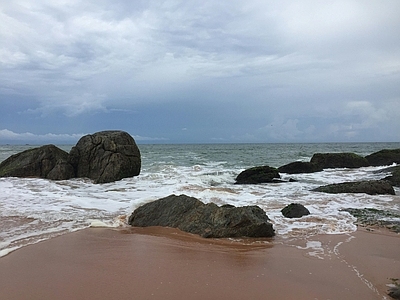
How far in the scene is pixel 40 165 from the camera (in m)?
16.1

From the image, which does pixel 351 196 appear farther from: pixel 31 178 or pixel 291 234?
pixel 31 178

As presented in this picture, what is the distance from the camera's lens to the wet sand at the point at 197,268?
400 cm

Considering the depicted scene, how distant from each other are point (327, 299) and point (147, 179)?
14142 mm

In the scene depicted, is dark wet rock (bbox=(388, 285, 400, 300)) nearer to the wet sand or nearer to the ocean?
the wet sand

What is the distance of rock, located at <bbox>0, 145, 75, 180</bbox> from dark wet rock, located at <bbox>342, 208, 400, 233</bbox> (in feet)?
42.8

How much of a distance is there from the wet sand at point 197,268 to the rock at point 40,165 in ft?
34.4

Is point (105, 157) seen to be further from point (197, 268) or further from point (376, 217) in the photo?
point (197, 268)

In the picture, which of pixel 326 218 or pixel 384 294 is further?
pixel 326 218

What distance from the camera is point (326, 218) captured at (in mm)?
8211

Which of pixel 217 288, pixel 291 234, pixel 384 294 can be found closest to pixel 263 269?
pixel 217 288

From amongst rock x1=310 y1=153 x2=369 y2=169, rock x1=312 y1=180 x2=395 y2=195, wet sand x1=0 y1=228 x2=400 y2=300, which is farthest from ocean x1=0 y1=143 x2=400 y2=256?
rock x1=310 y1=153 x2=369 y2=169

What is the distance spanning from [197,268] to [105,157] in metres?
13.1

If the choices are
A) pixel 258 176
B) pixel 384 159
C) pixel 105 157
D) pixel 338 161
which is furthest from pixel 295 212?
pixel 384 159

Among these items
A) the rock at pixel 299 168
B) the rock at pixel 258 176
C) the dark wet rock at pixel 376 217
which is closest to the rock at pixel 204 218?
the dark wet rock at pixel 376 217
